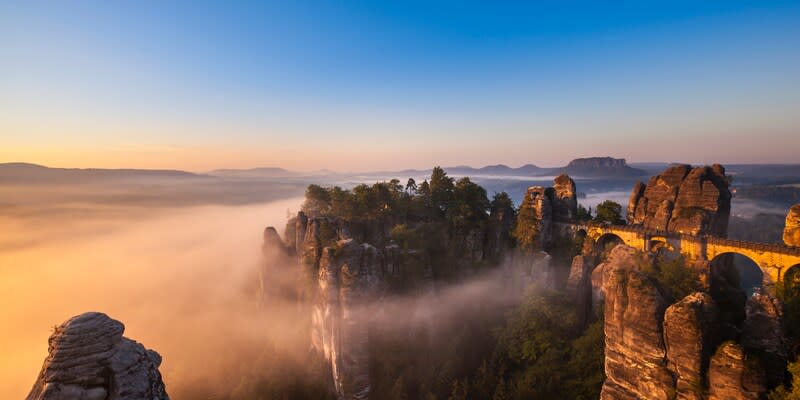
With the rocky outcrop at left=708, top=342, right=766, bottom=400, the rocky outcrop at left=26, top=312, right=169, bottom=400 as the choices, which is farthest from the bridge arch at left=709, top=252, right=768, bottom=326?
the rocky outcrop at left=26, top=312, right=169, bottom=400

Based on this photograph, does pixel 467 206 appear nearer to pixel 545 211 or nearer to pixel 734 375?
pixel 545 211

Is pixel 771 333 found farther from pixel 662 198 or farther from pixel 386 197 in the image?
pixel 386 197

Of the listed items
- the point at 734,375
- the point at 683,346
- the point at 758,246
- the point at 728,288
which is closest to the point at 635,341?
the point at 683,346

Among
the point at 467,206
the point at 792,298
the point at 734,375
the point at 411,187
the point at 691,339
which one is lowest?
the point at 792,298

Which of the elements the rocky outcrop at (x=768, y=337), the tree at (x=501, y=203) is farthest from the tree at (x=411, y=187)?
the rocky outcrop at (x=768, y=337)

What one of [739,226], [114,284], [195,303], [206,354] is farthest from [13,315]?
[739,226]

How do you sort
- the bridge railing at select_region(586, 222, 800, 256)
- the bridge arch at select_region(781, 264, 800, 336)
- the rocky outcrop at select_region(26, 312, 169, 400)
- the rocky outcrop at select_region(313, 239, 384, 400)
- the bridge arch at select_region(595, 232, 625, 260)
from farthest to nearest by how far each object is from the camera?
the bridge arch at select_region(595, 232, 625, 260)
the rocky outcrop at select_region(313, 239, 384, 400)
the bridge railing at select_region(586, 222, 800, 256)
the bridge arch at select_region(781, 264, 800, 336)
the rocky outcrop at select_region(26, 312, 169, 400)

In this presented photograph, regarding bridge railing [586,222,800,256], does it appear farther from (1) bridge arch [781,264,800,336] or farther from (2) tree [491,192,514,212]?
(2) tree [491,192,514,212]
